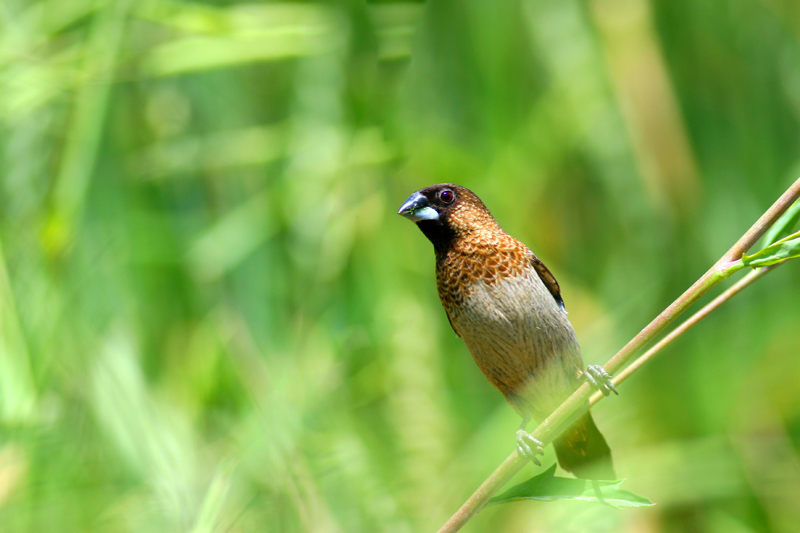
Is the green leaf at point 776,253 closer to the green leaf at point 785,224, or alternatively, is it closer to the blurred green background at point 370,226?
the green leaf at point 785,224

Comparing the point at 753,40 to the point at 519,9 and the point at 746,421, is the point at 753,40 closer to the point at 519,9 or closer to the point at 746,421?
the point at 519,9

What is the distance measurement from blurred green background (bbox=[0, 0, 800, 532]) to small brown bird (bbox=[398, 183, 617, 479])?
2.06 ft

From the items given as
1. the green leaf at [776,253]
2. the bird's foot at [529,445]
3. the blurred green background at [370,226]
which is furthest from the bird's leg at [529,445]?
the blurred green background at [370,226]

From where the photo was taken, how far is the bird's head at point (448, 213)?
1.41m

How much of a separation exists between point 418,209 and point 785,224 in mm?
631

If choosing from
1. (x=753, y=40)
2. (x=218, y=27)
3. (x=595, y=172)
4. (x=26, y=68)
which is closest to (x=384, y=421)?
(x=595, y=172)

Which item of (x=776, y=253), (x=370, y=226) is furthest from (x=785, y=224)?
(x=370, y=226)

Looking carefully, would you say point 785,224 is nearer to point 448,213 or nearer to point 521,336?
point 521,336

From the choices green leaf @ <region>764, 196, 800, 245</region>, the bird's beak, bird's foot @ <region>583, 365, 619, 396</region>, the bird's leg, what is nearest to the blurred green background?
the bird's beak

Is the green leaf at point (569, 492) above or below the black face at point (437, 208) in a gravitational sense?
below

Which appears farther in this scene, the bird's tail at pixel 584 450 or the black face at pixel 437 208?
the black face at pixel 437 208

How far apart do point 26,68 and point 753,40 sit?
2873 millimetres

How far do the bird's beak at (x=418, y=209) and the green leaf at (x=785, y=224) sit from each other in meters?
0.58

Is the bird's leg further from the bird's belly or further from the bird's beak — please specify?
the bird's beak
